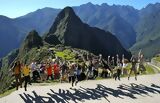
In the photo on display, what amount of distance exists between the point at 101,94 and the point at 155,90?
4122 millimetres

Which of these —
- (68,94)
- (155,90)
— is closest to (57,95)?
(68,94)

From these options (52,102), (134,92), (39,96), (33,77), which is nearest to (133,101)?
(134,92)

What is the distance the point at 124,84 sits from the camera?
2969 centimetres

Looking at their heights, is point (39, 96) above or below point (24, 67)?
below

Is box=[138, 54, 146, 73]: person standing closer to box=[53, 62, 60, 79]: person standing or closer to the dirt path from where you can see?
the dirt path

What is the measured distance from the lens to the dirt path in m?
23.4

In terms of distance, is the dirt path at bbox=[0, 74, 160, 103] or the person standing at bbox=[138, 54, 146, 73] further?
the person standing at bbox=[138, 54, 146, 73]

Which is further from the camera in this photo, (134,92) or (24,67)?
(24,67)

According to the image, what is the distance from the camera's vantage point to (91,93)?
2586 centimetres

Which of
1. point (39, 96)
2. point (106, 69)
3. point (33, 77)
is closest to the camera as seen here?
point (39, 96)

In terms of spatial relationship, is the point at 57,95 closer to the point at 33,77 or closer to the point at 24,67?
the point at 24,67

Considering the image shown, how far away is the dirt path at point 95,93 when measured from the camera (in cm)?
2344

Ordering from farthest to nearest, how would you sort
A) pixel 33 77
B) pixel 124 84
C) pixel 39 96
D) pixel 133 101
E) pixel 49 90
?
pixel 33 77 < pixel 124 84 < pixel 49 90 < pixel 39 96 < pixel 133 101

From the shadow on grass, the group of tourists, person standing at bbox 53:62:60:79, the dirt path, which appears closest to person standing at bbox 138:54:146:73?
the group of tourists
